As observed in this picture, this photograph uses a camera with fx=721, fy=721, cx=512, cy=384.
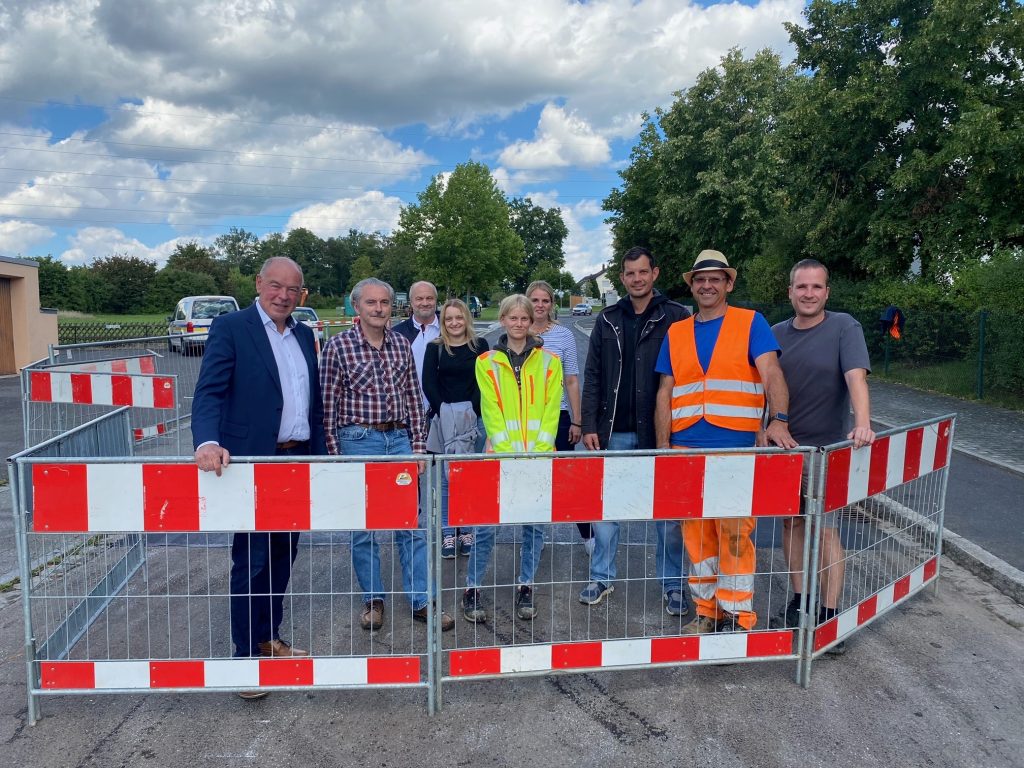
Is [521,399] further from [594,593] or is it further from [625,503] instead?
[594,593]

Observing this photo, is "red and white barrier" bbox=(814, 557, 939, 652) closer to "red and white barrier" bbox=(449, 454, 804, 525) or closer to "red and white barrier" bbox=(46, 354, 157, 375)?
"red and white barrier" bbox=(449, 454, 804, 525)

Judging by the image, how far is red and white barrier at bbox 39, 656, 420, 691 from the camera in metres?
3.11

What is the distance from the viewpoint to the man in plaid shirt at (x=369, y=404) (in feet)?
12.9

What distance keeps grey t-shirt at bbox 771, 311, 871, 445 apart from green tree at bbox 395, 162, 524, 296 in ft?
144

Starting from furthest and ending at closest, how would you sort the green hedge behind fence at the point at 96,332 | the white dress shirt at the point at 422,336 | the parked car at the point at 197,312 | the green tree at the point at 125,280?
1. the green tree at the point at 125,280
2. the green hedge behind fence at the point at 96,332
3. the parked car at the point at 197,312
4. the white dress shirt at the point at 422,336

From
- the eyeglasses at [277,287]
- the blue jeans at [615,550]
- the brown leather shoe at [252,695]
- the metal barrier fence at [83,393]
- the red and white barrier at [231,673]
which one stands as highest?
the eyeglasses at [277,287]

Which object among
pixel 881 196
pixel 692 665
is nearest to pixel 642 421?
pixel 692 665

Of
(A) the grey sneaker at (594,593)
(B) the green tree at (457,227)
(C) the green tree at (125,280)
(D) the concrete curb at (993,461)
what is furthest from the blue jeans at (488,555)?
(C) the green tree at (125,280)

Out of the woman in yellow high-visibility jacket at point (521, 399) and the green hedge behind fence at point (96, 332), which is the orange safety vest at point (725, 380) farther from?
the green hedge behind fence at point (96, 332)

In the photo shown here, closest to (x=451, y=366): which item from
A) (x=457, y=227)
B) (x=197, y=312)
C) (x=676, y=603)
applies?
(x=676, y=603)

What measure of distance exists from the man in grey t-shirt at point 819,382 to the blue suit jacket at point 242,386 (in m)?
Result: 2.66

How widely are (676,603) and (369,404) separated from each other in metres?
2.08

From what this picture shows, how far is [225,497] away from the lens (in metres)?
3.05

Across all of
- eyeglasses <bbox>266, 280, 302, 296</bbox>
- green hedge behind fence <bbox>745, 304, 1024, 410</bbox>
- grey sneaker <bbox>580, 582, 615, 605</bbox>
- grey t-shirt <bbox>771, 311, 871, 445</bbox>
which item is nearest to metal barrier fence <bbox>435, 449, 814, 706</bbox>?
grey t-shirt <bbox>771, 311, 871, 445</bbox>
